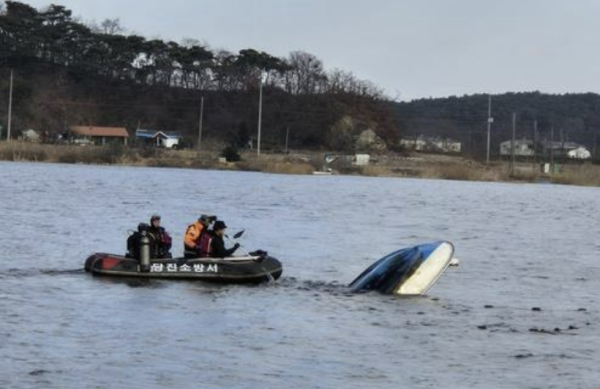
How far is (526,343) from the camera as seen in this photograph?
17.9 metres

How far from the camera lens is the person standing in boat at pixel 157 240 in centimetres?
2231

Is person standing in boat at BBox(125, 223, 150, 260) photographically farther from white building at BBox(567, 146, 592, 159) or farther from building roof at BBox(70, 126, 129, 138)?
white building at BBox(567, 146, 592, 159)

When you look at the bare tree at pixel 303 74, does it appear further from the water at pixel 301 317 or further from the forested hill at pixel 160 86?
the water at pixel 301 317

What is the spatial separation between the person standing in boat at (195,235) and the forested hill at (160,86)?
110536 mm

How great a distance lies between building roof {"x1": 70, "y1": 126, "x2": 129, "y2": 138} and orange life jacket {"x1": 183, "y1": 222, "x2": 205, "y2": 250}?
112630 millimetres

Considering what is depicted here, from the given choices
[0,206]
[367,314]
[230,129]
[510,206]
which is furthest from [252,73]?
[367,314]

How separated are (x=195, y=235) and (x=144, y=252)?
1308 millimetres

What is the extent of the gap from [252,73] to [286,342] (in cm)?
14077

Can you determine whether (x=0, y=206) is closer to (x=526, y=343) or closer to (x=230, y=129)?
(x=526, y=343)

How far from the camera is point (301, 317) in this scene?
64.5 ft

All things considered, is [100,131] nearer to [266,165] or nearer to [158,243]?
[266,165]

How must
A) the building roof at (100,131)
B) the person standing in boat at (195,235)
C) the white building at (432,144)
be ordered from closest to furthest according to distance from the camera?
the person standing in boat at (195,235), the building roof at (100,131), the white building at (432,144)

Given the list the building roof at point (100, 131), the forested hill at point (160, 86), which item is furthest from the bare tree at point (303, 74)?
the building roof at point (100, 131)

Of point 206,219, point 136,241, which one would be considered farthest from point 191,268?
point 136,241
